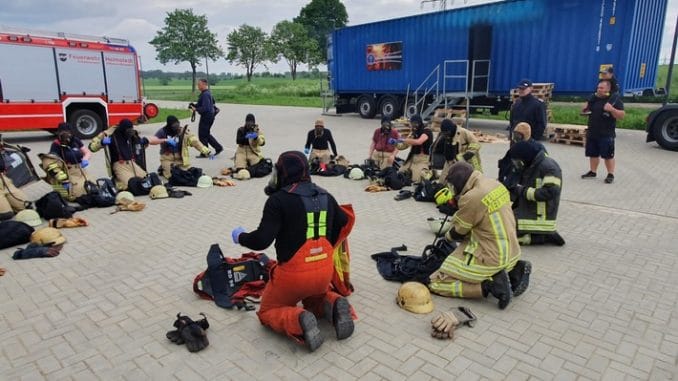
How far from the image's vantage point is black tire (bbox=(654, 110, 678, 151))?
11.6 m

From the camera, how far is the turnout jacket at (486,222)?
4027 mm

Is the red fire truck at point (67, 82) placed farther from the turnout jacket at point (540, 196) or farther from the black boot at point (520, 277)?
the black boot at point (520, 277)

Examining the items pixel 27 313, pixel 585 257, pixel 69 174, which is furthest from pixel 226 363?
pixel 69 174

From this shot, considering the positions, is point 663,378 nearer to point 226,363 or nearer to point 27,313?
point 226,363

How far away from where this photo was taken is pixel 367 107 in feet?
66.0

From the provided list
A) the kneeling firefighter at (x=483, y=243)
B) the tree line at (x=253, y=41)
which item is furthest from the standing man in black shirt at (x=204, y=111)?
the tree line at (x=253, y=41)

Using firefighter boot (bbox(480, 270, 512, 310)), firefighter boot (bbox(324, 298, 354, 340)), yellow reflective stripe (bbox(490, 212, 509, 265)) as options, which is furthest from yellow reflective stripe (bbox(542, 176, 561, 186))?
firefighter boot (bbox(324, 298, 354, 340))

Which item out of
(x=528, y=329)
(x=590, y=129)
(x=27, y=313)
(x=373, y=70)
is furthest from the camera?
(x=373, y=70)

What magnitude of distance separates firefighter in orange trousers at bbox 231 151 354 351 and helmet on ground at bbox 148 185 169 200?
4.98 m

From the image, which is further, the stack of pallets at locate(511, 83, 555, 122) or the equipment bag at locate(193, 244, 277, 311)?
the stack of pallets at locate(511, 83, 555, 122)

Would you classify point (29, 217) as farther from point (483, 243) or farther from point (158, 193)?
point (483, 243)

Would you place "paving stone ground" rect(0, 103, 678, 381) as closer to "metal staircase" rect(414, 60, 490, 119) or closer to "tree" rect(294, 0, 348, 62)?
"metal staircase" rect(414, 60, 490, 119)

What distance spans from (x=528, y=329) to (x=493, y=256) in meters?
0.64

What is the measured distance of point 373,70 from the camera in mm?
19109
